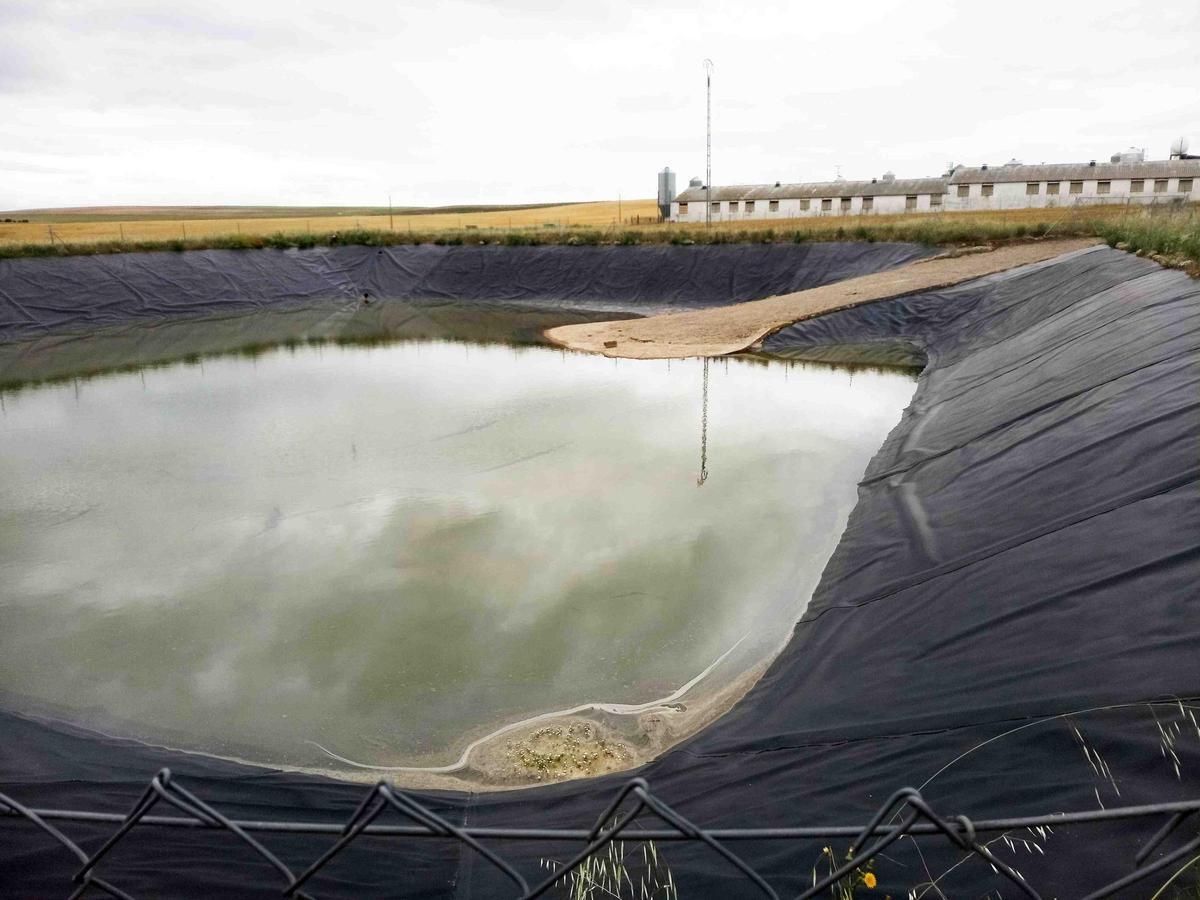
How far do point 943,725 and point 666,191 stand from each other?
147 ft

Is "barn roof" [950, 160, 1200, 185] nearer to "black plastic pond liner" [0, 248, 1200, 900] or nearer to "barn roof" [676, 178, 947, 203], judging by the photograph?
"barn roof" [676, 178, 947, 203]

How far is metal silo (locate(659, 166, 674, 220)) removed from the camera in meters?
44.9

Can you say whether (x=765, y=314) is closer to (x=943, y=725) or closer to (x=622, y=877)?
(x=943, y=725)

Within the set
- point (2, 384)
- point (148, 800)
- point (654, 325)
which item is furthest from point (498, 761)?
point (654, 325)

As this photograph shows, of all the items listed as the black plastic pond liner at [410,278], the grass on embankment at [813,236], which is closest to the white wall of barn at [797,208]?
the grass on embankment at [813,236]

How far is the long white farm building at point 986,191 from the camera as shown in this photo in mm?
36406

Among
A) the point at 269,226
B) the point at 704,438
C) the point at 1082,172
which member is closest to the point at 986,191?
the point at 1082,172

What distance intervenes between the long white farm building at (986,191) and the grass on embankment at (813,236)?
15.1 feet

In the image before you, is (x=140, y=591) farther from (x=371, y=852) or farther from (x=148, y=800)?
(x=148, y=800)

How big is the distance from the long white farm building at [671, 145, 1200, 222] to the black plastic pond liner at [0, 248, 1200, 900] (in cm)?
3062

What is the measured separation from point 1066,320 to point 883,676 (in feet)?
25.1

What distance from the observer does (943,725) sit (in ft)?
10.4

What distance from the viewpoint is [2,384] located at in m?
14.6

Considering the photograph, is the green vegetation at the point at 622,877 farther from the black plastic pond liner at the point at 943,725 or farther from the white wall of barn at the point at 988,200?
the white wall of barn at the point at 988,200
